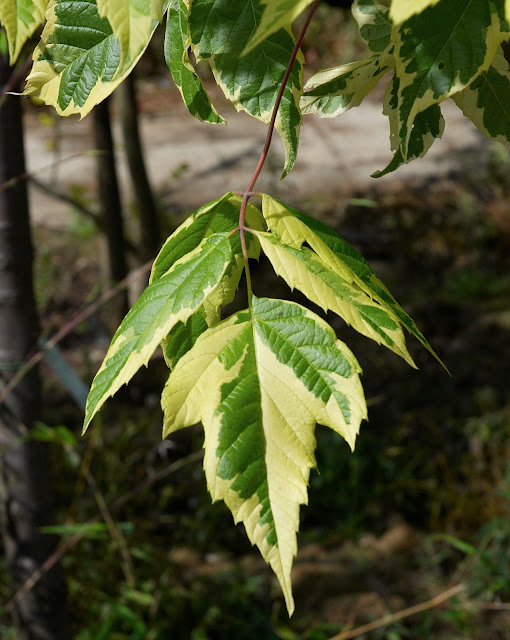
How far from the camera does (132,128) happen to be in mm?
3135

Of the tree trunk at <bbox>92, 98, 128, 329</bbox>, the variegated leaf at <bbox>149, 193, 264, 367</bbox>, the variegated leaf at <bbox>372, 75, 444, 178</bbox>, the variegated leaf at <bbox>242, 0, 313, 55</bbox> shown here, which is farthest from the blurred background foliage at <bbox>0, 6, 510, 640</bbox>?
the variegated leaf at <bbox>242, 0, 313, 55</bbox>

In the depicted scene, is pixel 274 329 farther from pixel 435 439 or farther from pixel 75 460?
pixel 435 439

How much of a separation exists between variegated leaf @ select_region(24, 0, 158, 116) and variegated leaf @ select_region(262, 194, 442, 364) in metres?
0.18

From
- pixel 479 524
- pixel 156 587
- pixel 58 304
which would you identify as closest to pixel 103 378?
pixel 156 587

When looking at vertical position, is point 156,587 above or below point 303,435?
below

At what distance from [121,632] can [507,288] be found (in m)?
3.14

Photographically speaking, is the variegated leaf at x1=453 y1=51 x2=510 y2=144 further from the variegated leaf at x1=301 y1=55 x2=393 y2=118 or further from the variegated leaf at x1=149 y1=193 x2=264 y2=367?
the variegated leaf at x1=149 y1=193 x2=264 y2=367

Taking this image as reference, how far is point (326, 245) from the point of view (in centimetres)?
61

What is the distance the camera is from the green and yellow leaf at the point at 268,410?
1.78 ft

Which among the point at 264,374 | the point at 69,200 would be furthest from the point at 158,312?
the point at 69,200

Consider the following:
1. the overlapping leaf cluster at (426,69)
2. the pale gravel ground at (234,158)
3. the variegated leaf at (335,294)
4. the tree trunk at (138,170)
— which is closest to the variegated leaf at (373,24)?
the overlapping leaf cluster at (426,69)

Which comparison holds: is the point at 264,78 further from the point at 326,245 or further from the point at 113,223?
the point at 113,223

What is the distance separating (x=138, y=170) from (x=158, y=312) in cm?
273

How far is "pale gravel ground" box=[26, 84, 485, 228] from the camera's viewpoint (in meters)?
5.30
